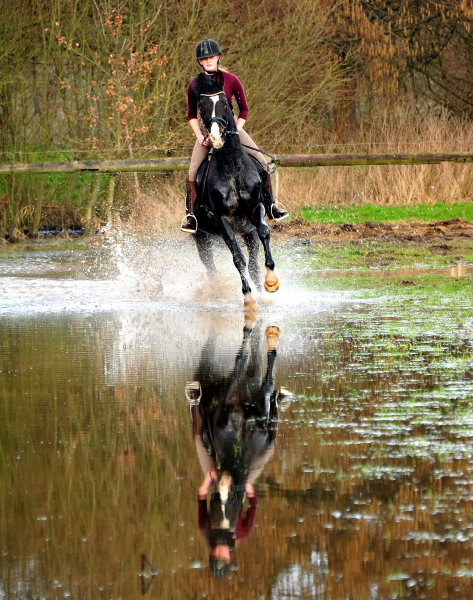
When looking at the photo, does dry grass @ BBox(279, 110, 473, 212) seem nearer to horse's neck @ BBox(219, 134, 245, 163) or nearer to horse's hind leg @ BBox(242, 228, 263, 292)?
horse's hind leg @ BBox(242, 228, 263, 292)

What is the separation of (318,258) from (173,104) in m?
8.56

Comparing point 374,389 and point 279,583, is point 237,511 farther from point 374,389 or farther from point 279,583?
point 374,389

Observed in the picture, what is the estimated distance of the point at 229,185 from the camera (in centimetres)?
1064

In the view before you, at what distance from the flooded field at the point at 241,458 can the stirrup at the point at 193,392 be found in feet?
0.09

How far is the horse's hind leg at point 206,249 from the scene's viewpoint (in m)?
12.6

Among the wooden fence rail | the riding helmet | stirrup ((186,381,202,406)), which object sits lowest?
the wooden fence rail

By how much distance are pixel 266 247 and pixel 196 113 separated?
5.17 feet

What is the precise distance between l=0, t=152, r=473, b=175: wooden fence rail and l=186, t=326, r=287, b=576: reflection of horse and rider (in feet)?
35.8

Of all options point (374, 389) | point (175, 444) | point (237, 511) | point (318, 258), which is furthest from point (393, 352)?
point (318, 258)

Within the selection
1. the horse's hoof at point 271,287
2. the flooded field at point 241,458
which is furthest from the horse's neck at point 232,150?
Result: the flooded field at point 241,458

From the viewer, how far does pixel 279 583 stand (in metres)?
3.20

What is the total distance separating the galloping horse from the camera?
10008 mm

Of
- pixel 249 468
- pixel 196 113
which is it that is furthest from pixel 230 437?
pixel 196 113

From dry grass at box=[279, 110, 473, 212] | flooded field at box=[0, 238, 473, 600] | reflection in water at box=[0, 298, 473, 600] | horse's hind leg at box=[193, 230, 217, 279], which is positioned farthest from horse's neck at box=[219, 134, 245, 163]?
dry grass at box=[279, 110, 473, 212]
